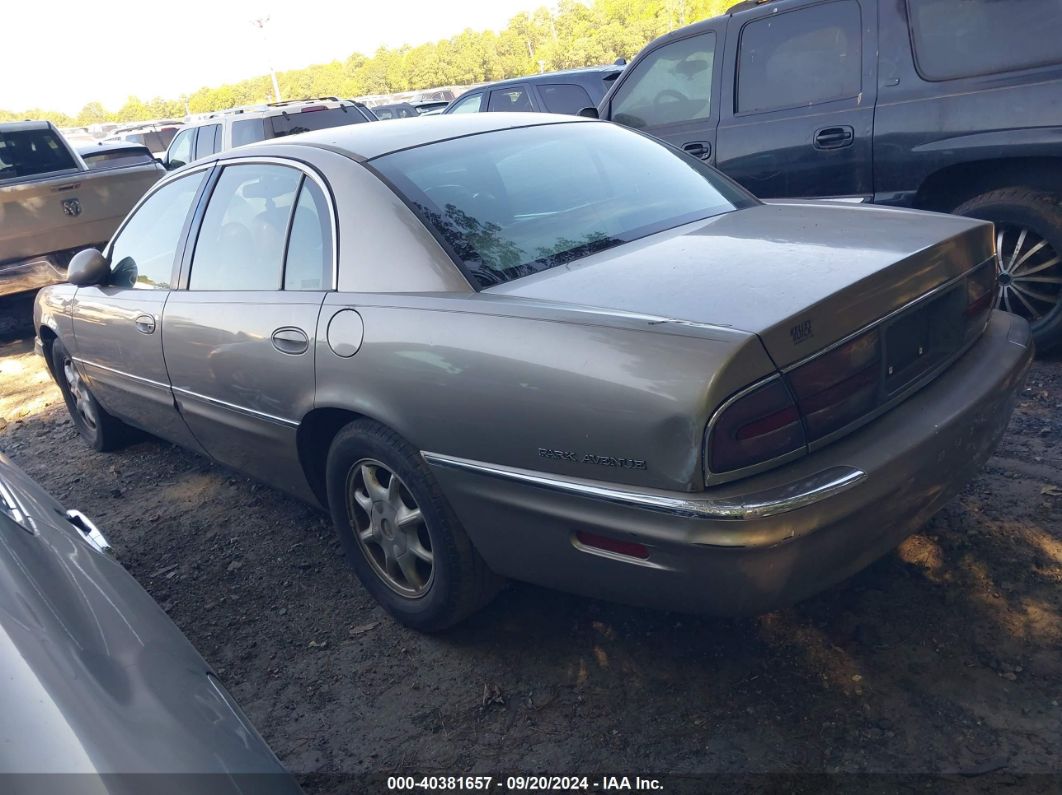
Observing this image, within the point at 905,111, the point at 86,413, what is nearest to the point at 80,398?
the point at 86,413

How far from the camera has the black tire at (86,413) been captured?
498 cm

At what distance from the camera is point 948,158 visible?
4352 millimetres

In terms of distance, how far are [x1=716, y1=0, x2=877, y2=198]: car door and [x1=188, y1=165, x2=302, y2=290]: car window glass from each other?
294 cm

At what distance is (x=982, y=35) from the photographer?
4.21 meters

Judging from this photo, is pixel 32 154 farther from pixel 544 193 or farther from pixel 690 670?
pixel 690 670

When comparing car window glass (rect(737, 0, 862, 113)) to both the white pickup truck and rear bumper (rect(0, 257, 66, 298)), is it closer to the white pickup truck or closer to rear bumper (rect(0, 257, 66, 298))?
the white pickup truck

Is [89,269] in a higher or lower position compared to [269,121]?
lower

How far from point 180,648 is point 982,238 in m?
2.52

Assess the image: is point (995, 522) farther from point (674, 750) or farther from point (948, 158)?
point (948, 158)

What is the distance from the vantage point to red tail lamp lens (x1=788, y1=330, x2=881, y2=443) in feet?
6.91

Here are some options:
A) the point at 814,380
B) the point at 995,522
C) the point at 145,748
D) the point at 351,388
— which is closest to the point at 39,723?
the point at 145,748

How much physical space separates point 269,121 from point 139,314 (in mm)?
6803

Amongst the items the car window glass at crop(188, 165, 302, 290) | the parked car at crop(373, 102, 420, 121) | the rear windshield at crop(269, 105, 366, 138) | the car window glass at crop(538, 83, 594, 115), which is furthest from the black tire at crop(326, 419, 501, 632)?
the parked car at crop(373, 102, 420, 121)

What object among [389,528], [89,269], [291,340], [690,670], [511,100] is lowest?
[690,670]
